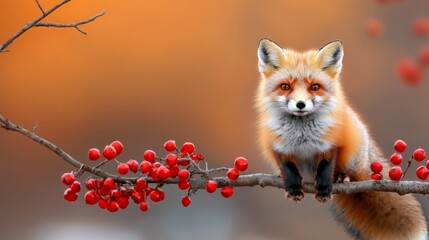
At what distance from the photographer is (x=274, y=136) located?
57.2 inches

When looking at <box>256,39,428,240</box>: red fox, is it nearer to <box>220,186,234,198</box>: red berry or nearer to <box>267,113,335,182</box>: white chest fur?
<box>267,113,335,182</box>: white chest fur

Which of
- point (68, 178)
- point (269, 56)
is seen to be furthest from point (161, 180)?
point (269, 56)

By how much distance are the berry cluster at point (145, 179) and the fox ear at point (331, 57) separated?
30 cm

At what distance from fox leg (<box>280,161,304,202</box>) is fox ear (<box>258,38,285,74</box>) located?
0.81 feet

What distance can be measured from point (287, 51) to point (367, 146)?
1.31ft

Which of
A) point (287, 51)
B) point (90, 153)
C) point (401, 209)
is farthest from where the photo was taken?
point (401, 209)

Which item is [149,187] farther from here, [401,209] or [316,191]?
[401,209]

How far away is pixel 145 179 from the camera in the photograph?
1.25 m

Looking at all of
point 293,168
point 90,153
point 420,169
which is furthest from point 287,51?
point 90,153

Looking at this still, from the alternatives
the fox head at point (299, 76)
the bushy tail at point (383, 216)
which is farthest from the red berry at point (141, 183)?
the bushy tail at point (383, 216)

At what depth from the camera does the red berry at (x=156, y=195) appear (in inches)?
49.3

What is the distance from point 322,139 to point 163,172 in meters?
0.44

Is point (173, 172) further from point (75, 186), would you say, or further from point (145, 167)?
point (75, 186)

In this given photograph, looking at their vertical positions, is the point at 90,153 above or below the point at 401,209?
above
